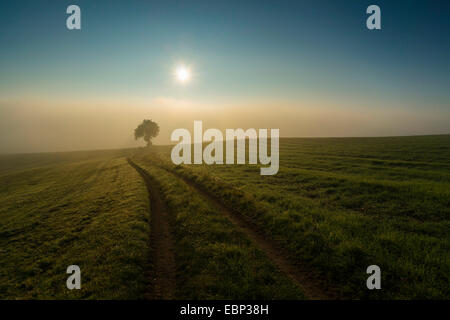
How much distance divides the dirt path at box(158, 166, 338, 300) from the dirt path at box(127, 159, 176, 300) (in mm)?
4607

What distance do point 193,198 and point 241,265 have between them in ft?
33.3

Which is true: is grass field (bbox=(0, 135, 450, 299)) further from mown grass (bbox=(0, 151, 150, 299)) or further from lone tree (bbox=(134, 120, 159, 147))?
lone tree (bbox=(134, 120, 159, 147))

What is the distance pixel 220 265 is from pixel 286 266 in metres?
3.13

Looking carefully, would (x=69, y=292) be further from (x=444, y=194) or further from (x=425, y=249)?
(x=444, y=194)

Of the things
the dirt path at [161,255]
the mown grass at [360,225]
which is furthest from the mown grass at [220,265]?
the mown grass at [360,225]

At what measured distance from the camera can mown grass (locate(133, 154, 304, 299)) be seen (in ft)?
26.3

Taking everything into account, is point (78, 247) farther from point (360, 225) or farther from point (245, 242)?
point (360, 225)

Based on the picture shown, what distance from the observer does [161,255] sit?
428 inches

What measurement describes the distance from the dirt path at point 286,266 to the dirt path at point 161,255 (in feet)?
15.1

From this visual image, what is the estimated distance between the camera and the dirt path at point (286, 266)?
26.4 ft

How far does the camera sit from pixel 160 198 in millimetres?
20812

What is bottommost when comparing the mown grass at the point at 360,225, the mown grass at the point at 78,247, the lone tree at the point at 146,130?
the mown grass at the point at 78,247

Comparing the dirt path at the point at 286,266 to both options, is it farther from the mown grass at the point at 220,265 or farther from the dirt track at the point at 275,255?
the mown grass at the point at 220,265
